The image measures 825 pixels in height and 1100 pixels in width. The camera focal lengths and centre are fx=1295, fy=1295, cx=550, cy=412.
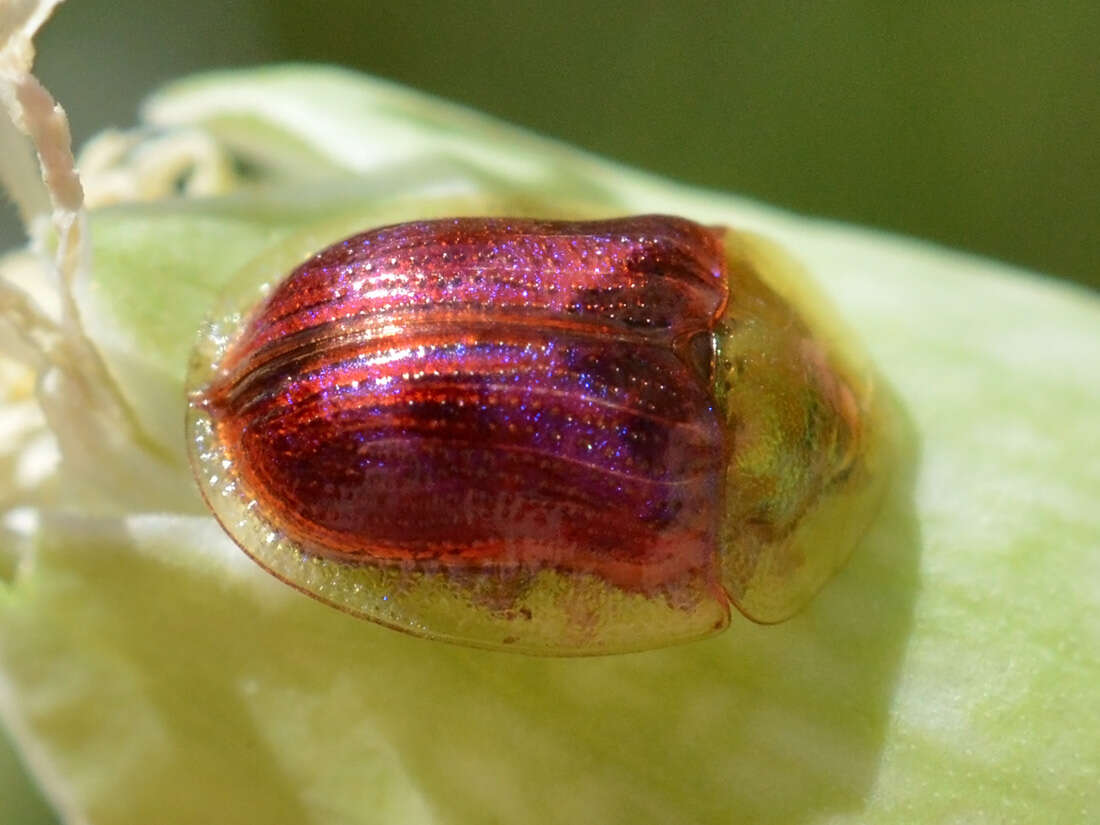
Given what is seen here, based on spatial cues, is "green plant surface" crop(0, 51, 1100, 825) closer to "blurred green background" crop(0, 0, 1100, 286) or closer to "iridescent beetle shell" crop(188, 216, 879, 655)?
"iridescent beetle shell" crop(188, 216, 879, 655)

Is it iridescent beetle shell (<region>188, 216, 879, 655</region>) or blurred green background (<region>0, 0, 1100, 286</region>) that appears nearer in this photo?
iridescent beetle shell (<region>188, 216, 879, 655</region>)

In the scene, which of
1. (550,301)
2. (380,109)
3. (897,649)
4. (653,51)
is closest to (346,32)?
(653,51)

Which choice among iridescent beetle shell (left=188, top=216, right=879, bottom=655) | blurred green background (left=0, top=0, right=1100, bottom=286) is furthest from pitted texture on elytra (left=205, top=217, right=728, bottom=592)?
blurred green background (left=0, top=0, right=1100, bottom=286)

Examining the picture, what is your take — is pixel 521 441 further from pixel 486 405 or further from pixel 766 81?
pixel 766 81

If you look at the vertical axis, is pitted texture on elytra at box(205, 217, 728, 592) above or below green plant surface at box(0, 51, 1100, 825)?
above

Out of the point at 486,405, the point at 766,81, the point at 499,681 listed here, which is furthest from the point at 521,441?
the point at 766,81

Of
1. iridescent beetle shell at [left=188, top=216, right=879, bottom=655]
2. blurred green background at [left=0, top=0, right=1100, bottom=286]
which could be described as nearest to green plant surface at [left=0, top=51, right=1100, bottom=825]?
iridescent beetle shell at [left=188, top=216, right=879, bottom=655]

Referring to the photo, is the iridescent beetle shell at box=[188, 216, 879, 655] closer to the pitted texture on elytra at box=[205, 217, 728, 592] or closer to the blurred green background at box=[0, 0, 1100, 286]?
the pitted texture on elytra at box=[205, 217, 728, 592]
